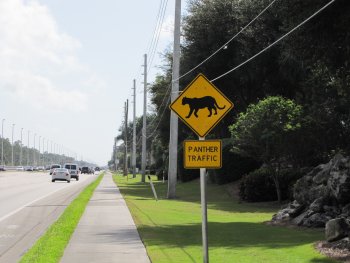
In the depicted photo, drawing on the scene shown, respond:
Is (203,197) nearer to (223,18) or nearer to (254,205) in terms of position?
(254,205)

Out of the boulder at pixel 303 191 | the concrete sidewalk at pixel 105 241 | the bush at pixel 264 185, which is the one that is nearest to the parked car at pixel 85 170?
the bush at pixel 264 185

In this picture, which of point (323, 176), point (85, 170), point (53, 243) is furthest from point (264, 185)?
point (85, 170)

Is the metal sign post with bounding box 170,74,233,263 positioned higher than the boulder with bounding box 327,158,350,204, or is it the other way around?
the metal sign post with bounding box 170,74,233,263

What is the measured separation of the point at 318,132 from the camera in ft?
83.3

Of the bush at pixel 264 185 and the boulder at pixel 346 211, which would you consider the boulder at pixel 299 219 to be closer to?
the boulder at pixel 346 211

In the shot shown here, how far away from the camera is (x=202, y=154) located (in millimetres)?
9422

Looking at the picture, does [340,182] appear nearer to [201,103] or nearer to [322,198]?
[322,198]

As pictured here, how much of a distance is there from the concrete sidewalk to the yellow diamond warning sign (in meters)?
2.84

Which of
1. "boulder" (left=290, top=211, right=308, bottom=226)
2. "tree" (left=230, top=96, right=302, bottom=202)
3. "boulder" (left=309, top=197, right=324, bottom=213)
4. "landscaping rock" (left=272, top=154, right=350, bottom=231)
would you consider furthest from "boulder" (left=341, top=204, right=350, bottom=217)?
"tree" (left=230, top=96, right=302, bottom=202)

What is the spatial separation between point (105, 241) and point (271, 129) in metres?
12.5

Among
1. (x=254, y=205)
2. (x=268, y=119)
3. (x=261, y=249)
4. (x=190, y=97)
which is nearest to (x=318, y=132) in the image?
(x=268, y=119)

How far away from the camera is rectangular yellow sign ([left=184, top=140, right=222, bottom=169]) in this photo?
368 inches

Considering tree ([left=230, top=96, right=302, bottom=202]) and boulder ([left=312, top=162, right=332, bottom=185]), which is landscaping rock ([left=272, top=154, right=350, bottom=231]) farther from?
tree ([left=230, top=96, right=302, bottom=202])

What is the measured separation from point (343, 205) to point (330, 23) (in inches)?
209
